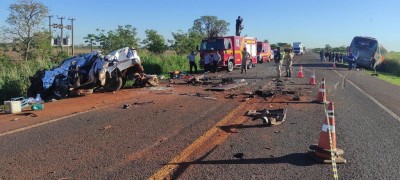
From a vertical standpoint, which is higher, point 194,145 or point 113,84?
point 113,84

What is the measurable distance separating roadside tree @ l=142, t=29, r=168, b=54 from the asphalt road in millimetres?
28488

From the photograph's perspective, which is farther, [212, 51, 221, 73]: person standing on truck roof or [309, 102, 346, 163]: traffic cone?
[212, 51, 221, 73]: person standing on truck roof

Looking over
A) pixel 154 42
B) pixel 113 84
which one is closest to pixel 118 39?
pixel 154 42

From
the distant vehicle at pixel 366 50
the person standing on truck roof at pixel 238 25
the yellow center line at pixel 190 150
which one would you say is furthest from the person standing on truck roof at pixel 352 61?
the yellow center line at pixel 190 150

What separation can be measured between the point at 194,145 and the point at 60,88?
8.56m

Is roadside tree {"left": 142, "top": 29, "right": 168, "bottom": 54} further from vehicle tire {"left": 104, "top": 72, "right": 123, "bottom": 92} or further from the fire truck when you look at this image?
vehicle tire {"left": 104, "top": 72, "right": 123, "bottom": 92}

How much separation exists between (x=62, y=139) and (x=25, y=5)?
33427mm

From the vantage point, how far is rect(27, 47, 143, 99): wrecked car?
13.0 meters

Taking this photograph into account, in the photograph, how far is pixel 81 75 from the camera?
13375 mm

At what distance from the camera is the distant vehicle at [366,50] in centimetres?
3372

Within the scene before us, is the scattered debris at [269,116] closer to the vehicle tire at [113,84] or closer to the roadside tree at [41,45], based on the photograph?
the vehicle tire at [113,84]

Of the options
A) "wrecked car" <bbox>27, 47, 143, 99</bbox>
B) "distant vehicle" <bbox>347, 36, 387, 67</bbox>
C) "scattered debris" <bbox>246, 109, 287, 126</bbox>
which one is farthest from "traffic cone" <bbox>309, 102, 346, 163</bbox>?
"distant vehicle" <bbox>347, 36, 387, 67</bbox>

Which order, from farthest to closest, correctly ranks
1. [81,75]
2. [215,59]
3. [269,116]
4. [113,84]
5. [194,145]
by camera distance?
1. [215,59]
2. [113,84]
3. [81,75]
4. [269,116]
5. [194,145]

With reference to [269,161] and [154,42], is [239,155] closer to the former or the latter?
[269,161]
